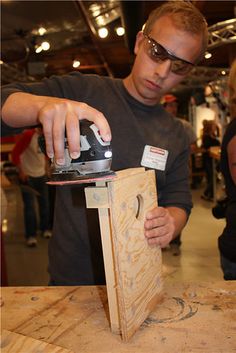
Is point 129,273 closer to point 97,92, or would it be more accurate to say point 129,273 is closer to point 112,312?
point 112,312

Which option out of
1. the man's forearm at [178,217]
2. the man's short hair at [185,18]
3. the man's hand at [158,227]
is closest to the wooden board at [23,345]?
the man's hand at [158,227]

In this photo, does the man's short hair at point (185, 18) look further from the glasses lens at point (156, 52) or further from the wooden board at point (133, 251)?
the wooden board at point (133, 251)

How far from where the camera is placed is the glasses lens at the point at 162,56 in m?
0.97

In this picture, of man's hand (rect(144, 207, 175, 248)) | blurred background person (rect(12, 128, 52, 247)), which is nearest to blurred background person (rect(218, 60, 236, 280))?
man's hand (rect(144, 207, 175, 248))

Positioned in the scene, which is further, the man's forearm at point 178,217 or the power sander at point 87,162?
the man's forearm at point 178,217

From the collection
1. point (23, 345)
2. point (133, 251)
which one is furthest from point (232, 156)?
point (23, 345)

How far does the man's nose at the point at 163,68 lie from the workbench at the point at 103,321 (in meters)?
0.60

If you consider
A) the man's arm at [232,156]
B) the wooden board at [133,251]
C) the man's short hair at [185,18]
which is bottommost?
the wooden board at [133,251]

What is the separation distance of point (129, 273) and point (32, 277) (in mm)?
2380

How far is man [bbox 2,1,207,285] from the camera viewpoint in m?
0.97

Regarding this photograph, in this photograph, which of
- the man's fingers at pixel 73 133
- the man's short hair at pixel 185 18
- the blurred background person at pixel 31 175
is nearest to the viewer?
the man's fingers at pixel 73 133

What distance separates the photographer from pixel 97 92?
3.62 feet

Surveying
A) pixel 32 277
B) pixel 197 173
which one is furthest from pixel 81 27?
pixel 197 173

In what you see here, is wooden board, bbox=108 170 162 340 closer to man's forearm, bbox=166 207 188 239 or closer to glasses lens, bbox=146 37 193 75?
man's forearm, bbox=166 207 188 239
